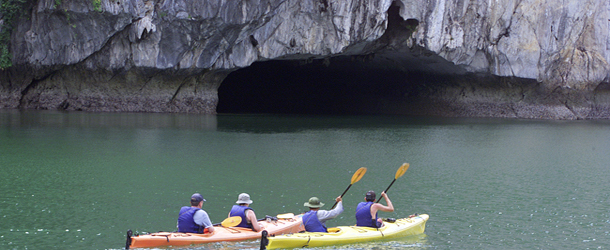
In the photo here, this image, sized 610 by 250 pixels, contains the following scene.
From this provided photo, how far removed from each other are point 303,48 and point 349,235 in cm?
2378

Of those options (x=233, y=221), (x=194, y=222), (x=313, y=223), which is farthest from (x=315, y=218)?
(x=194, y=222)

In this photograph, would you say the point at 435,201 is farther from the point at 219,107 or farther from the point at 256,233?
the point at 219,107

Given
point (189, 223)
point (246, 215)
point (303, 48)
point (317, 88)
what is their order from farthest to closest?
point (317, 88)
point (303, 48)
point (246, 215)
point (189, 223)

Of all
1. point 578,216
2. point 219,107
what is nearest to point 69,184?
point 578,216

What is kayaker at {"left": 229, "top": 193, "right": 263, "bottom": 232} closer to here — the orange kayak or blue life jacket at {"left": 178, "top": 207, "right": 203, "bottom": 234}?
the orange kayak

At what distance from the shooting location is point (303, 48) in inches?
1242

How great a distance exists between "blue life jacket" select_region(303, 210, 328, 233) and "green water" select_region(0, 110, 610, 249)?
2.09ft

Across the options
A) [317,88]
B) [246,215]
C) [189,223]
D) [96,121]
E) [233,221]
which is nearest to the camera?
[189,223]

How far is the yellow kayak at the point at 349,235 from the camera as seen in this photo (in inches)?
321

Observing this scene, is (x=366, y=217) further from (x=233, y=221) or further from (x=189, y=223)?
(x=189, y=223)

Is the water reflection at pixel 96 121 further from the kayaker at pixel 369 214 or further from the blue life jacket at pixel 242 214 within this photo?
the kayaker at pixel 369 214

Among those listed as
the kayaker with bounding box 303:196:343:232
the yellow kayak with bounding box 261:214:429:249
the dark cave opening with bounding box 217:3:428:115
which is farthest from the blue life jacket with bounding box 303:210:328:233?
the dark cave opening with bounding box 217:3:428:115

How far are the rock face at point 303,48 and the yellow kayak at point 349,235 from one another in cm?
2124

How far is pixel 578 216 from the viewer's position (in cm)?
1045
